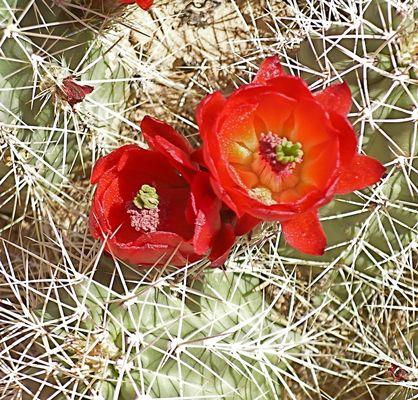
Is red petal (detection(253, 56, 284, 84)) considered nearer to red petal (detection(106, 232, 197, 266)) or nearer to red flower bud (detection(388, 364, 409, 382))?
red petal (detection(106, 232, 197, 266))

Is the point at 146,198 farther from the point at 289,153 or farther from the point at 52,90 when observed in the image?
the point at 52,90

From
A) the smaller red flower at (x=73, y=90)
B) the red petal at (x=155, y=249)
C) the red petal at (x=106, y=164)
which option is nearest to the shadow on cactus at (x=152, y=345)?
the red petal at (x=155, y=249)

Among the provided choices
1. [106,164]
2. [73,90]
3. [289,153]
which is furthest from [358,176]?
[73,90]

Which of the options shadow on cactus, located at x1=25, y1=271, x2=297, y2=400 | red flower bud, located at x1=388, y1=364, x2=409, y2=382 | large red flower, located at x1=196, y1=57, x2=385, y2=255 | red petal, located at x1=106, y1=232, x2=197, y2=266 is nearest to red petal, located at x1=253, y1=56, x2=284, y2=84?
large red flower, located at x1=196, y1=57, x2=385, y2=255

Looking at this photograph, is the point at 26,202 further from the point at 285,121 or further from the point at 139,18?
the point at 285,121

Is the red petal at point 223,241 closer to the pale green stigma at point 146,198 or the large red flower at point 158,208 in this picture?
the large red flower at point 158,208

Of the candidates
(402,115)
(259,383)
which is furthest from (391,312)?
(402,115)
